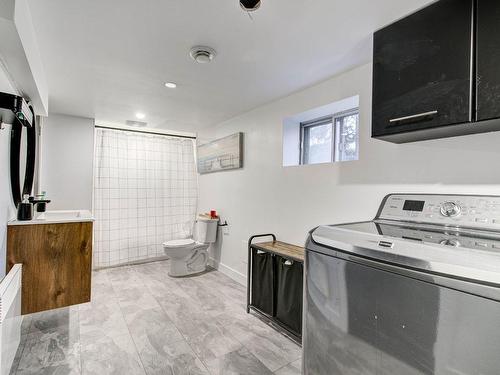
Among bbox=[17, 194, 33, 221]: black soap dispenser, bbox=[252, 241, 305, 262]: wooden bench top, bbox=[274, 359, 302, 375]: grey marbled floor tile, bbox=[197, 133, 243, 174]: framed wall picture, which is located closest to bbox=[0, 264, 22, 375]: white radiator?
bbox=[17, 194, 33, 221]: black soap dispenser

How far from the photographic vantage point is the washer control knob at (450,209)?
1.35 m

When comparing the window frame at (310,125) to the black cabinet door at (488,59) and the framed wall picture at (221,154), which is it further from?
the black cabinet door at (488,59)

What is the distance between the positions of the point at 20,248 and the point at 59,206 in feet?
5.86

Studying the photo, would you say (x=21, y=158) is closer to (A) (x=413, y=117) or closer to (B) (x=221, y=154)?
(B) (x=221, y=154)

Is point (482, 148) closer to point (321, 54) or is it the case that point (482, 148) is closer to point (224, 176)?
point (321, 54)

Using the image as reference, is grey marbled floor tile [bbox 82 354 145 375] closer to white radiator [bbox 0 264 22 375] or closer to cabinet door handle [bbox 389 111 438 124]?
white radiator [bbox 0 264 22 375]

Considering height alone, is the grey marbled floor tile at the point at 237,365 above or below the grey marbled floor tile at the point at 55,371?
above

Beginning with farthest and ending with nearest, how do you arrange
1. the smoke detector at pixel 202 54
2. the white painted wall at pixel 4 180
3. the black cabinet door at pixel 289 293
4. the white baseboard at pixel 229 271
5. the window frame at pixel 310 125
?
the white baseboard at pixel 229 271
the window frame at pixel 310 125
the black cabinet door at pixel 289 293
the smoke detector at pixel 202 54
the white painted wall at pixel 4 180

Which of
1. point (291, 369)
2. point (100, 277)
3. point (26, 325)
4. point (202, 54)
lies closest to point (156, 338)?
point (291, 369)

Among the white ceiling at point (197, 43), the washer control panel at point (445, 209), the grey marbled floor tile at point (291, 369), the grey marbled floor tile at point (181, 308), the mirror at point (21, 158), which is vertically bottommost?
the grey marbled floor tile at point (181, 308)

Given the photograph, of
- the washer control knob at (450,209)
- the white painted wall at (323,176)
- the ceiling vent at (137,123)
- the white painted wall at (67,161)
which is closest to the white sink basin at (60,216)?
the white painted wall at (67,161)

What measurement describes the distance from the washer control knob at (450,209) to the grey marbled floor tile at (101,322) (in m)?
2.44

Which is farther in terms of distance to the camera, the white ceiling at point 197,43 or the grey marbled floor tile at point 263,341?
the grey marbled floor tile at point 263,341

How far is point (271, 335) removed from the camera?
6.91 feet
